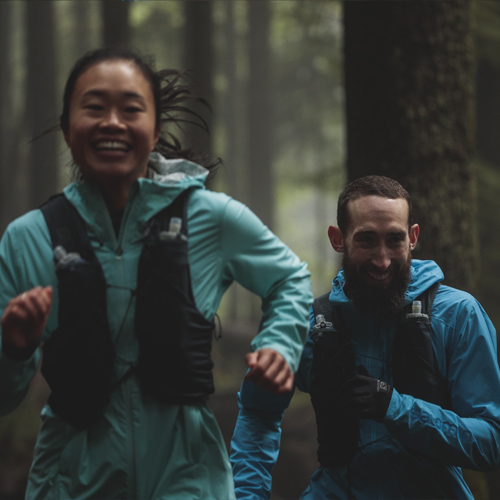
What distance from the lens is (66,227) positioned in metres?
2.51

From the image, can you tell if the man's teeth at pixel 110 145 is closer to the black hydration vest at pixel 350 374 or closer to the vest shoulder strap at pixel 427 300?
the black hydration vest at pixel 350 374

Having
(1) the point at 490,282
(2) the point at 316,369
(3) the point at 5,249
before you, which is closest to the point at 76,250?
(3) the point at 5,249

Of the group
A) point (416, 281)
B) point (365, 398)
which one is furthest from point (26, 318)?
point (416, 281)

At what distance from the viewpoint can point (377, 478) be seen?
2.98 meters

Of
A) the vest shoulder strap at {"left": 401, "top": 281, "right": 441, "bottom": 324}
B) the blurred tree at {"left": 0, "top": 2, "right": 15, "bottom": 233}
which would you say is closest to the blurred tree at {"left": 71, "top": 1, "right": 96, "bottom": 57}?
the blurred tree at {"left": 0, "top": 2, "right": 15, "bottom": 233}

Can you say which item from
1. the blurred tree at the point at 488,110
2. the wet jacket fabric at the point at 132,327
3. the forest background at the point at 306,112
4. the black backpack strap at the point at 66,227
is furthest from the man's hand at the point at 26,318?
the blurred tree at the point at 488,110

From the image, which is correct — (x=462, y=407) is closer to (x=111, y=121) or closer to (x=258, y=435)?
(x=258, y=435)

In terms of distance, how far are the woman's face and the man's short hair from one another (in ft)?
3.44

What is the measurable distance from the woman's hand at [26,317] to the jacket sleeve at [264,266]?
0.68 metres

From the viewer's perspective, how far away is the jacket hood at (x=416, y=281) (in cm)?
311

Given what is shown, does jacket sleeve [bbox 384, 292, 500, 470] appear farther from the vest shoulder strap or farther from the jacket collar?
the jacket collar

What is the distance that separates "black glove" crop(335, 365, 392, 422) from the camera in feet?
9.28

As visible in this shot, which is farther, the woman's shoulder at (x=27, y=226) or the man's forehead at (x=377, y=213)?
the man's forehead at (x=377, y=213)

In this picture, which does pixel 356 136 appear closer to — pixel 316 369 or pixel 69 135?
pixel 316 369
